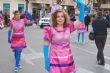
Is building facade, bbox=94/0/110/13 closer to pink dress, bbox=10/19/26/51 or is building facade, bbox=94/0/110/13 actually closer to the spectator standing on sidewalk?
the spectator standing on sidewalk

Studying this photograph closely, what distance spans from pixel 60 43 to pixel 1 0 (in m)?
49.0

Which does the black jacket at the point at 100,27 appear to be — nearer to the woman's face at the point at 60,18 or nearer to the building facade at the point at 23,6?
the woman's face at the point at 60,18

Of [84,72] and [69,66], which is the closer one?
[69,66]

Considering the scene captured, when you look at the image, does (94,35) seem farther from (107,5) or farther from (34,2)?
(107,5)

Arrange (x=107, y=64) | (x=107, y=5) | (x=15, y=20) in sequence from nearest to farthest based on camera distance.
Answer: (x=15, y=20) < (x=107, y=64) < (x=107, y=5)

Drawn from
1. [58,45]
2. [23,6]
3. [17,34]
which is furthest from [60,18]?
[23,6]

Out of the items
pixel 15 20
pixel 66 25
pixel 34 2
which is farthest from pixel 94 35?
pixel 34 2

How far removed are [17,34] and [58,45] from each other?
490 cm

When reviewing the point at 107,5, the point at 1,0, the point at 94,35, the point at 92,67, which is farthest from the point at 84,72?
the point at 107,5

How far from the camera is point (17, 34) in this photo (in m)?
10.4

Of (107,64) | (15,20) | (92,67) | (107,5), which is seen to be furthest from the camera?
(107,5)

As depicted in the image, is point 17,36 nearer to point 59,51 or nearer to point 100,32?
point 100,32

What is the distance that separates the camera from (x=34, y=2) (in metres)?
62.2

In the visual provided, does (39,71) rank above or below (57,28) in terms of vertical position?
below
